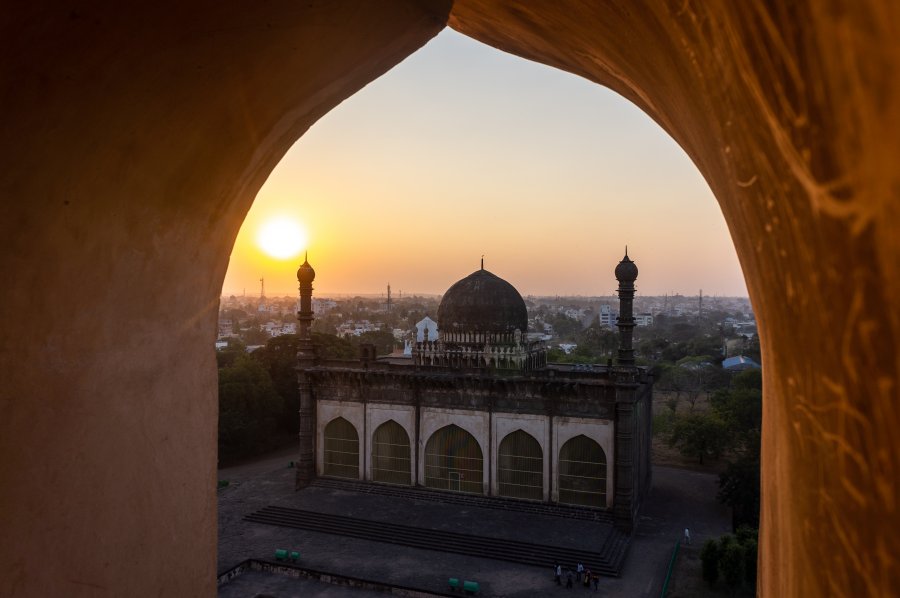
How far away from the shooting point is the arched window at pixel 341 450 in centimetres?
2520

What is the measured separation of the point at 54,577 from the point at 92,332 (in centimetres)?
90

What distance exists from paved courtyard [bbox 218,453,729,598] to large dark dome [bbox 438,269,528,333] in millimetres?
7229

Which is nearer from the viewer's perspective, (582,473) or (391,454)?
(582,473)

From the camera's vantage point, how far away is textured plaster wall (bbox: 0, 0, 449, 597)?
2.13 m

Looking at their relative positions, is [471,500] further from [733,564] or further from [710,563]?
[733,564]

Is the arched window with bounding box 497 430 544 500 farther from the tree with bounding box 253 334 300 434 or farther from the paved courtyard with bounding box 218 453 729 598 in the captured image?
the tree with bounding box 253 334 300 434

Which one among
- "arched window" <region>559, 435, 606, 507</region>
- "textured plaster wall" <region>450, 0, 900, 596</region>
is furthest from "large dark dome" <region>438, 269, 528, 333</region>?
"textured plaster wall" <region>450, 0, 900, 596</region>

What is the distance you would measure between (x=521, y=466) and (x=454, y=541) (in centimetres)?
396

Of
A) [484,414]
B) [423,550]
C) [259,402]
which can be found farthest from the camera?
[259,402]

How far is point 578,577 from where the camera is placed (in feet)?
57.0

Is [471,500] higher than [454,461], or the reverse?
Answer: [454,461]

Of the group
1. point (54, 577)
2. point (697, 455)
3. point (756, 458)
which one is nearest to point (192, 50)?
point (54, 577)

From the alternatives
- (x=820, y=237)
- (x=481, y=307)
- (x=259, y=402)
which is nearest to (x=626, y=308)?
(x=481, y=307)

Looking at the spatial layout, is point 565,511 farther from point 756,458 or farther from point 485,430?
point 756,458
